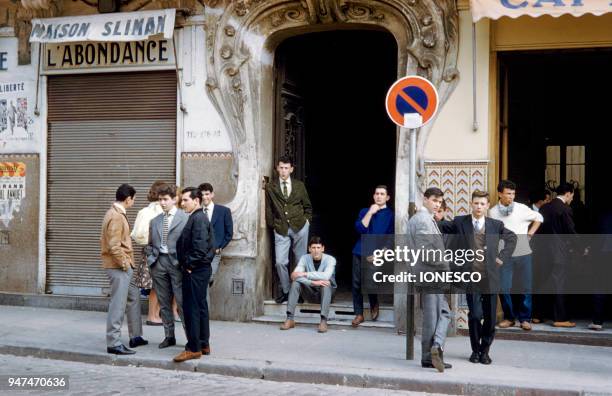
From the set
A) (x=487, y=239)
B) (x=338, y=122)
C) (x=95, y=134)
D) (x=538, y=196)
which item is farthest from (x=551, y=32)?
(x=95, y=134)

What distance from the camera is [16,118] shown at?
14336mm

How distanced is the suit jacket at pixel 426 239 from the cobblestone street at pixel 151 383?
1431 millimetres

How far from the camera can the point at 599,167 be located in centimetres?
1989

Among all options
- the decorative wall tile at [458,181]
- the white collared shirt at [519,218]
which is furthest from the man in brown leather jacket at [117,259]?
the white collared shirt at [519,218]

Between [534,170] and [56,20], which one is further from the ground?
[56,20]

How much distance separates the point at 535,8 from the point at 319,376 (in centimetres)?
519

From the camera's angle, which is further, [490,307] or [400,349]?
[400,349]

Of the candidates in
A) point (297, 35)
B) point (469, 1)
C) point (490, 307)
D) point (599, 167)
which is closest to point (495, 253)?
point (490, 307)

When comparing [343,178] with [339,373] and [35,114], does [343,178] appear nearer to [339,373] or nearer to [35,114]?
[35,114]

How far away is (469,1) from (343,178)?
550cm

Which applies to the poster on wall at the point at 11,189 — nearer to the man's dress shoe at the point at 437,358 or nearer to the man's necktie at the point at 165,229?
the man's necktie at the point at 165,229

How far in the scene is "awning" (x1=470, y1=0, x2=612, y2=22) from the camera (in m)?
10.9

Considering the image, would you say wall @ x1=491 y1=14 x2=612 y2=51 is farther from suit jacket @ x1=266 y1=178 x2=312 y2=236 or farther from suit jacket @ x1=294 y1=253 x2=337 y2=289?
suit jacket @ x1=294 y1=253 x2=337 y2=289

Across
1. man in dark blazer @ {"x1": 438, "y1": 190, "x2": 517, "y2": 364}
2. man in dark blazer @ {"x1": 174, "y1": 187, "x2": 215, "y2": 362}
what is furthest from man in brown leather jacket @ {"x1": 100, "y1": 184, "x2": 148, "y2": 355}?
man in dark blazer @ {"x1": 438, "y1": 190, "x2": 517, "y2": 364}
